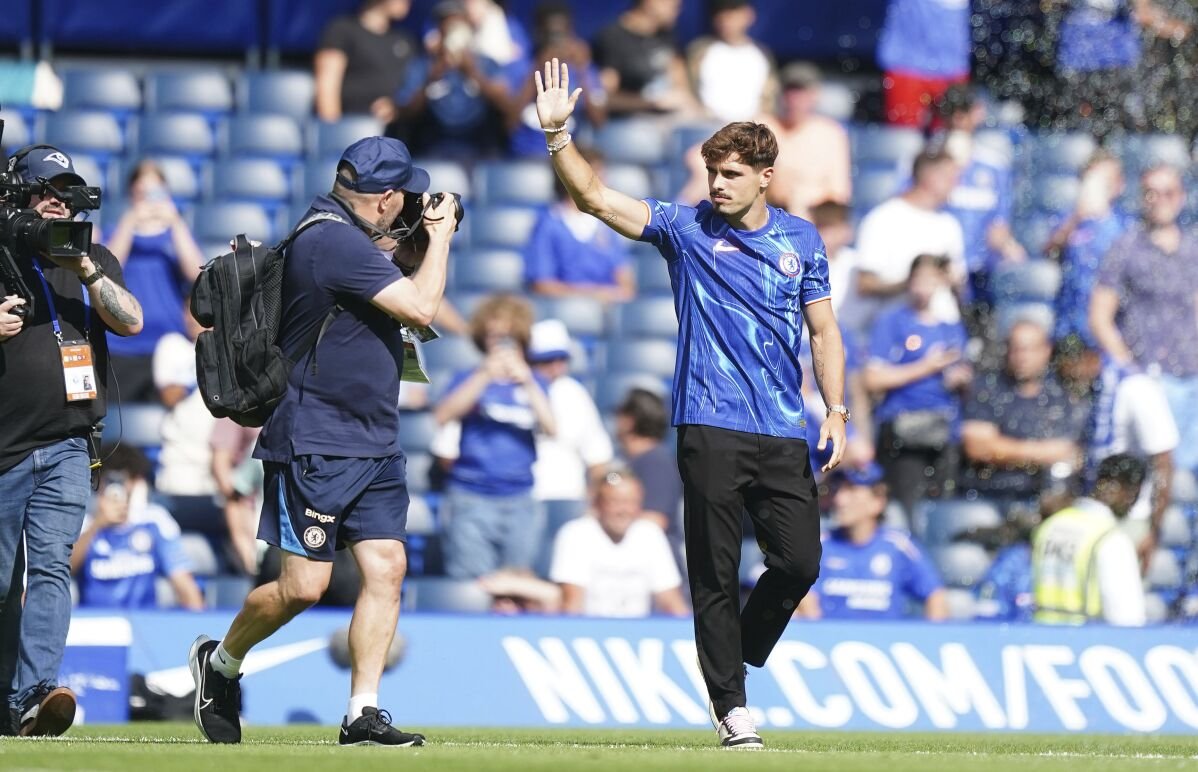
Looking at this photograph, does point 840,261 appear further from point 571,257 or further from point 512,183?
point 512,183

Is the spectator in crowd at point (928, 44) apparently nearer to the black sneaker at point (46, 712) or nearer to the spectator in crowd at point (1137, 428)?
the spectator in crowd at point (1137, 428)

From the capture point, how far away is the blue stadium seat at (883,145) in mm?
16406

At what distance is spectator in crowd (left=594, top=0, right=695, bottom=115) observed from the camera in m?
15.9

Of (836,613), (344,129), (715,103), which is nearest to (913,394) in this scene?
(836,613)

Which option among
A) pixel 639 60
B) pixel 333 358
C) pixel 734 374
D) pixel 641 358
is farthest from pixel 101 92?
pixel 734 374

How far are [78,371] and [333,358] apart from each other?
120 cm

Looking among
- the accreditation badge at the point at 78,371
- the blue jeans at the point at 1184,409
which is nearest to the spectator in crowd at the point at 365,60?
the blue jeans at the point at 1184,409

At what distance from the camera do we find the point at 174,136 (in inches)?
603

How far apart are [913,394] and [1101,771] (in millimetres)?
7121

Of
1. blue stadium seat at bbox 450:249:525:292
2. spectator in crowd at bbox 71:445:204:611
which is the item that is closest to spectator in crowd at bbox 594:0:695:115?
blue stadium seat at bbox 450:249:525:292

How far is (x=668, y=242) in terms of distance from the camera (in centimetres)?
766

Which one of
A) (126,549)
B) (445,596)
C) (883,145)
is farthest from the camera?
(883,145)

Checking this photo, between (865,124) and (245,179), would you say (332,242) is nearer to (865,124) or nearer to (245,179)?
(245,179)

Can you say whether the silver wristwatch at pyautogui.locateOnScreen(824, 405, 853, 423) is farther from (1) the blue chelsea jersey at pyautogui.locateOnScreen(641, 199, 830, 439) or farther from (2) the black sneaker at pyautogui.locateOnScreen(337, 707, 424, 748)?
(2) the black sneaker at pyautogui.locateOnScreen(337, 707, 424, 748)
